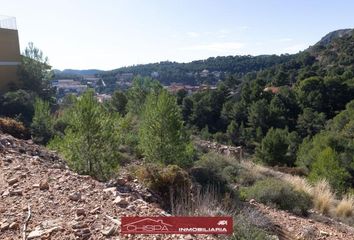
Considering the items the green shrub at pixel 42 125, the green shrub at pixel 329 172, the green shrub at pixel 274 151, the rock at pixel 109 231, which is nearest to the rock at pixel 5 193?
the rock at pixel 109 231

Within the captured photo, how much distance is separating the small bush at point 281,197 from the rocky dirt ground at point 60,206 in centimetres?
358

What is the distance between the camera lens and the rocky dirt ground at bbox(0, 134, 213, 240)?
405cm

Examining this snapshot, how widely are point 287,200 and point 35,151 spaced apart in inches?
240

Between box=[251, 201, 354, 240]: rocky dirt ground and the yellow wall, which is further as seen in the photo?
the yellow wall

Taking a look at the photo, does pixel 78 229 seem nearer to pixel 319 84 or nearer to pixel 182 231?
pixel 182 231

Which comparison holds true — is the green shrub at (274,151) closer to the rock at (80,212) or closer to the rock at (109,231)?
the rock at (80,212)

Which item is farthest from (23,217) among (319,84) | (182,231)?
(319,84)

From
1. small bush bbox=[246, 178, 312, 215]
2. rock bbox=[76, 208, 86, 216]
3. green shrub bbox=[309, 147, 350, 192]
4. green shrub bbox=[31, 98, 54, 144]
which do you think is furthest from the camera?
green shrub bbox=[309, 147, 350, 192]

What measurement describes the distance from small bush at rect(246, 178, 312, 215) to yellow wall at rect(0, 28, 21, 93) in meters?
18.7

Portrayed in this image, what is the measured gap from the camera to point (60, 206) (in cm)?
480

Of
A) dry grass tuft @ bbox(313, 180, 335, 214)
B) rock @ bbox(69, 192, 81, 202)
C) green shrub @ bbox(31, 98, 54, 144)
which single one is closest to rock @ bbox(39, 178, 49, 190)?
rock @ bbox(69, 192, 81, 202)

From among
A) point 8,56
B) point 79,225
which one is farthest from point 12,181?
point 8,56

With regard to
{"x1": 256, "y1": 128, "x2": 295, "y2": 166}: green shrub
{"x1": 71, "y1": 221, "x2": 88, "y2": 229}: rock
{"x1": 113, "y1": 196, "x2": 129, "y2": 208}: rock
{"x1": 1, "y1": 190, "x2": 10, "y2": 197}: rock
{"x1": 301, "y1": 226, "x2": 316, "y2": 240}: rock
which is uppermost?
{"x1": 71, "y1": 221, "x2": 88, "y2": 229}: rock

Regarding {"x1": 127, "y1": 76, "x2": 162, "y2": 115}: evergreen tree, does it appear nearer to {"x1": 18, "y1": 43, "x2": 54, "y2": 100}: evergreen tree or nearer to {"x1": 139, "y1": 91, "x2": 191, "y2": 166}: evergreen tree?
{"x1": 18, "y1": 43, "x2": 54, "y2": 100}: evergreen tree
